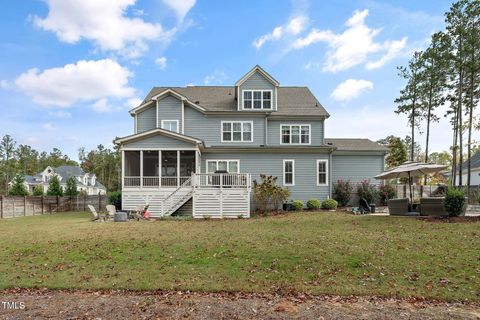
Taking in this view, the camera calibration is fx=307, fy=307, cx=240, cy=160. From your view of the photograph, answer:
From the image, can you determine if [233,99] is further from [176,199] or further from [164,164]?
[176,199]

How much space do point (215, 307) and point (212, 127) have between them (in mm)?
17647

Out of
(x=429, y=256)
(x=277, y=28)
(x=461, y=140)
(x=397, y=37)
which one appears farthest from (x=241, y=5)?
(x=461, y=140)

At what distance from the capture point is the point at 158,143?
1859 centimetres

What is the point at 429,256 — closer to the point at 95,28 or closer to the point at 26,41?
the point at 95,28

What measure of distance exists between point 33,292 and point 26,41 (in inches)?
540

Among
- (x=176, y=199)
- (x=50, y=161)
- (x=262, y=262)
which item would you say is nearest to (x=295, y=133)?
(x=176, y=199)

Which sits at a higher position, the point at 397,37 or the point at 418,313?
the point at 397,37

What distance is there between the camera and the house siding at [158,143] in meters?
18.5

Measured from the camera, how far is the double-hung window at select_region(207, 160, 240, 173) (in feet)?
69.9

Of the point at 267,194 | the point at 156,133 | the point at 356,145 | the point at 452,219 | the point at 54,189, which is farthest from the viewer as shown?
the point at 54,189

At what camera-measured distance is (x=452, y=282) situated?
5766 millimetres

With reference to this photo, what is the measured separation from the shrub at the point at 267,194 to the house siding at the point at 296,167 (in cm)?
199

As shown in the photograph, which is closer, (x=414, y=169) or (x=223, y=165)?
(x=414, y=169)

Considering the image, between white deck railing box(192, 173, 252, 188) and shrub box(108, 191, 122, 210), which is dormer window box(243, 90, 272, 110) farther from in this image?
shrub box(108, 191, 122, 210)
